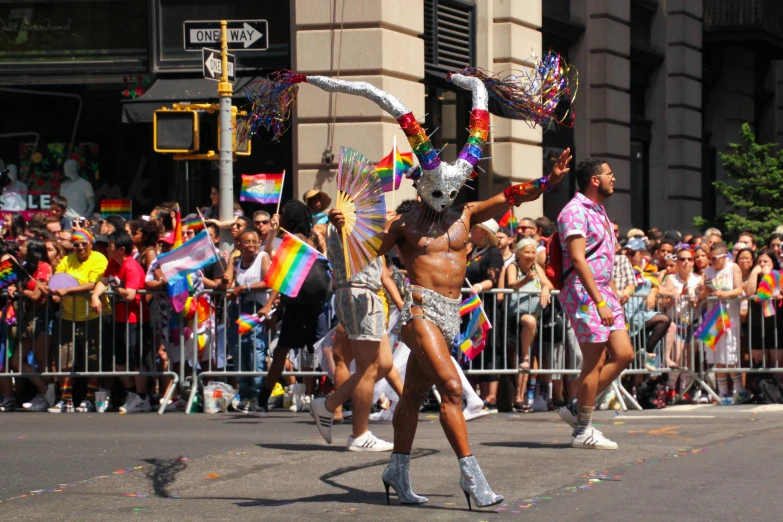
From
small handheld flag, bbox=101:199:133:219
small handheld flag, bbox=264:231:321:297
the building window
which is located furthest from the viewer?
the building window

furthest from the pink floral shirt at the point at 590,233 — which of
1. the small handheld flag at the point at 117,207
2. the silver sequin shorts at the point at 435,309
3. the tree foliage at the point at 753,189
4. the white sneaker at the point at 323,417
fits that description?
the tree foliage at the point at 753,189

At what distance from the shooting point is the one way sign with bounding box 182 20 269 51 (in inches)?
579

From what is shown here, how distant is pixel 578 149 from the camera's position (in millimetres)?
23875

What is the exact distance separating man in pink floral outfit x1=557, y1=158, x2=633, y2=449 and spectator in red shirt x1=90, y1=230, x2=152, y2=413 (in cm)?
519

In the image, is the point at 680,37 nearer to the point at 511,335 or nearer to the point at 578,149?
the point at 578,149

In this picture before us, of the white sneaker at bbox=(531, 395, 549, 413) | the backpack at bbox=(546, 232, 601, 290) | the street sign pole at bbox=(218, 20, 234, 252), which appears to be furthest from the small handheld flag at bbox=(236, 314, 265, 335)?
the backpack at bbox=(546, 232, 601, 290)

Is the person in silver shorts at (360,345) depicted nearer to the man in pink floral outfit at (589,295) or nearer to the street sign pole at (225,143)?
the man in pink floral outfit at (589,295)

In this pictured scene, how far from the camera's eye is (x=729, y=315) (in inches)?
588

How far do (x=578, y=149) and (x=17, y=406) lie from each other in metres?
12.1

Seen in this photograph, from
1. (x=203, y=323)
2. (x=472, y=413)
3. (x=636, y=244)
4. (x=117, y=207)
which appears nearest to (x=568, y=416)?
(x=472, y=413)

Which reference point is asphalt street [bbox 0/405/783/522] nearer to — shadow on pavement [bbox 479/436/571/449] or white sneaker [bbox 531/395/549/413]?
shadow on pavement [bbox 479/436/571/449]

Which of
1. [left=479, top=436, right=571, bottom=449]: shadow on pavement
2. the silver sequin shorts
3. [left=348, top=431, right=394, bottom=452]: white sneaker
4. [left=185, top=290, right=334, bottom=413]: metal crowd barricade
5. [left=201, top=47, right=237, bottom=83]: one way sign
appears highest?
[left=201, top=47, right=237, bottom=83]: one way sign

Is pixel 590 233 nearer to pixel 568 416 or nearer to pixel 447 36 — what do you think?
pixel 568 416

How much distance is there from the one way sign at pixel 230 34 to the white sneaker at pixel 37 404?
382 centimetres
